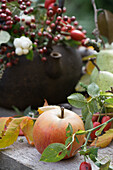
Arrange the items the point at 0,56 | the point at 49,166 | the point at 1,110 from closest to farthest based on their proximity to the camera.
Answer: the point at 49,166 < the point at 0,56 < the point at 1,110

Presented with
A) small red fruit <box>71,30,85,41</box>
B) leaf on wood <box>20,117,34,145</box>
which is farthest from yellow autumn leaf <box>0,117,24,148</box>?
small red fruit <box>71,30,85,41</box>

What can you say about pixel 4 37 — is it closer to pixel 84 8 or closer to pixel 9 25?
pixel 9 25

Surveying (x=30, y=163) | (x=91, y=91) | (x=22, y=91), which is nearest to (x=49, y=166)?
(x=30, y=163)

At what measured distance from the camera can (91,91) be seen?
0.61m

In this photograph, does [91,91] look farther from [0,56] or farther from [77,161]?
[0,56]

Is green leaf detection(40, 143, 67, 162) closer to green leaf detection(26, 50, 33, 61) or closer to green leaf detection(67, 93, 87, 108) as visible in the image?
green leaf detection(67, 93, 87, 108)

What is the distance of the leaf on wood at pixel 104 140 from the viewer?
62 cm

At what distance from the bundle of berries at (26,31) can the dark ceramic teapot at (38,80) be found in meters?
0.03

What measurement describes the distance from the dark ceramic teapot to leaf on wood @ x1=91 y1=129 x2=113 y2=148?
30cm

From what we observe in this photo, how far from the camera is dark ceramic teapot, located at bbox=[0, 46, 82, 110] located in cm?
85

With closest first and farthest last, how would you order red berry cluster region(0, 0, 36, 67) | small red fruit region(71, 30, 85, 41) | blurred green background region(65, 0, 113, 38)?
Result: red berry cluster region(0, 0, 36, 67) → small red fruit region(71, 30, 85, 41) → blurred green background region(65, 0, 113, 38)

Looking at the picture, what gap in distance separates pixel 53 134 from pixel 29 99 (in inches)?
13.8

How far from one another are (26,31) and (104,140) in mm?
437

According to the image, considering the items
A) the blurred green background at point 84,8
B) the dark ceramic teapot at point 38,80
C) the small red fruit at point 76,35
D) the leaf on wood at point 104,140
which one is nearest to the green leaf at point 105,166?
the leaf on wood at point 104,140
